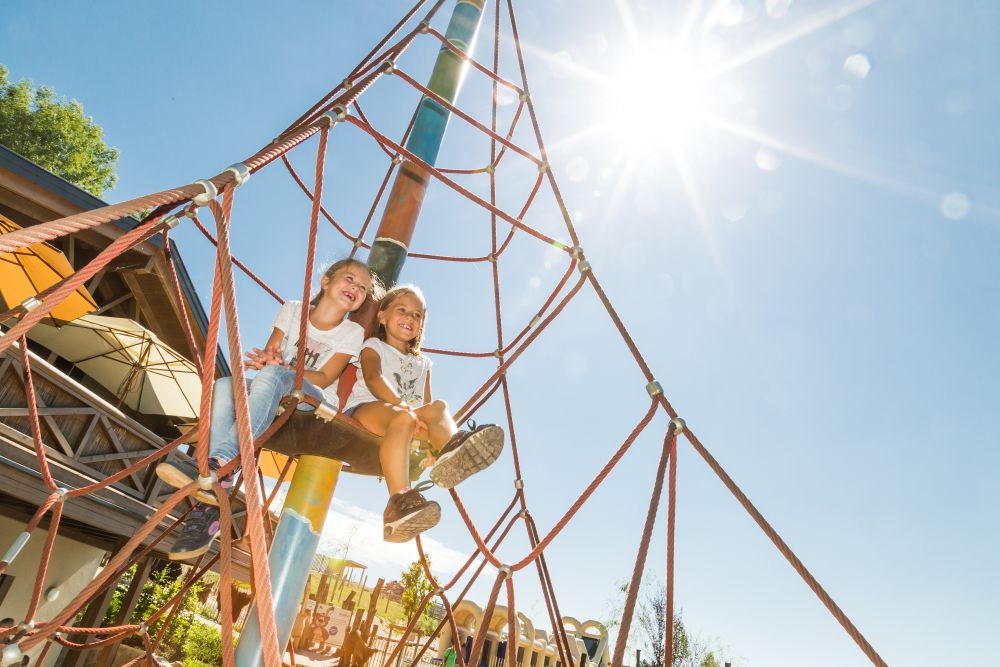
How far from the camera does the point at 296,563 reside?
2305 mm

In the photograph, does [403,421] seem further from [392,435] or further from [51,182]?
[51,182]

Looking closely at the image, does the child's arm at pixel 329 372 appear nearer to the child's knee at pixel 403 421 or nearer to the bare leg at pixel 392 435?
the bare leg at pixel 392 435

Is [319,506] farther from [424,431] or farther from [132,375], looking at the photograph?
[132,375]

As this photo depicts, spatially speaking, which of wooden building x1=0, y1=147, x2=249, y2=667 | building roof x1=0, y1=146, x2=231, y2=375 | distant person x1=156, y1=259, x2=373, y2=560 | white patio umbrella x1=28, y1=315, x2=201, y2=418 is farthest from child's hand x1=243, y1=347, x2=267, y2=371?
white patio umbrella x1=28, y1=315, x2=201, y2=418

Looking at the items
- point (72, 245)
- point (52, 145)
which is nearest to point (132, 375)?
point (72, 245)

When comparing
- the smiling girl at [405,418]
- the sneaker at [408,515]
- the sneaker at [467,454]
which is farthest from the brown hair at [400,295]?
the sneaker at [408,515]

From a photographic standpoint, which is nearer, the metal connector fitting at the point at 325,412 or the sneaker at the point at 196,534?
the metal connector fitting at the point at 325,412

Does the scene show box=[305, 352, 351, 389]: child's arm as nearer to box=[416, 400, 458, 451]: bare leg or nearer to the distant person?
the distant person

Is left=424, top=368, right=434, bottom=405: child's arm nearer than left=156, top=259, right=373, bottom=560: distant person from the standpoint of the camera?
No

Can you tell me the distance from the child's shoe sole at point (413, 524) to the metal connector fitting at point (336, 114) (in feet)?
5.10

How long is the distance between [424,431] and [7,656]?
1933 millimetres

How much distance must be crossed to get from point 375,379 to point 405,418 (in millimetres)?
325

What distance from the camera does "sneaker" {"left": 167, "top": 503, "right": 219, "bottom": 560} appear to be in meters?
2.30

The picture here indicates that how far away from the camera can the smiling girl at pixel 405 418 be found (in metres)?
2.29
